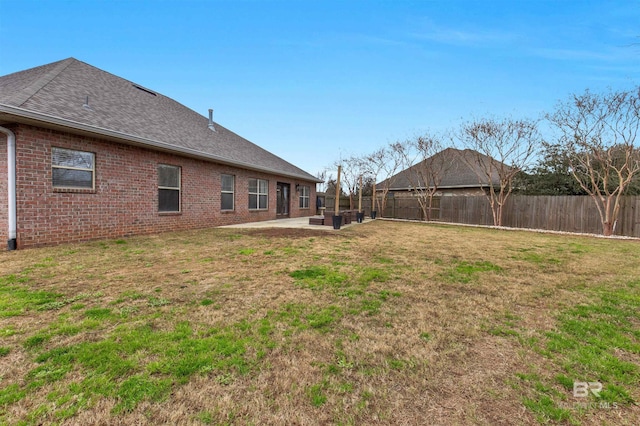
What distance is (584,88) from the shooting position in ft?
36.7

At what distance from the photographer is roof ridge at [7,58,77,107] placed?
5.70 meters

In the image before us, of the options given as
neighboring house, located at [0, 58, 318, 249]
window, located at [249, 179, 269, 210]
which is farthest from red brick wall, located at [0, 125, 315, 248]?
window, located at [249, 179, 269, 210]

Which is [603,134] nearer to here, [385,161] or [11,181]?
[385,161]

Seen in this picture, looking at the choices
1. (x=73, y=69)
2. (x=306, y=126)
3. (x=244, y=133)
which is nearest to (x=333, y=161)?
(x=306, y=126)

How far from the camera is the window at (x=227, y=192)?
38.0ft

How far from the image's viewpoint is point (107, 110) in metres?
7.93

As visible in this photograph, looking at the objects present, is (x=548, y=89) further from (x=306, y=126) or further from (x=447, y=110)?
(x=306, y=126)

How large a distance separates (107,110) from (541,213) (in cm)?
1789

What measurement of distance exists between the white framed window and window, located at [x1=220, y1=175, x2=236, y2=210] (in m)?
6.70

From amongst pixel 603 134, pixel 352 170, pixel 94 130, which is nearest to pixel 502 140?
pixel 603 134

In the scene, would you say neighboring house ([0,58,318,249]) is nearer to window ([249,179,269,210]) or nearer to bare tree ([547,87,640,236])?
window ([249,179,269,210])

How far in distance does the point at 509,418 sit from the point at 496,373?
46 cm

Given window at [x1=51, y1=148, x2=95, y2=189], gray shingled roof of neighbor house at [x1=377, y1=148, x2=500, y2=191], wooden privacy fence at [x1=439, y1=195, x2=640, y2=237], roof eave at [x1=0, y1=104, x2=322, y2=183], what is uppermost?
gray shingled roof of neighbor house at [x1=377, y1=148, x2=500, y2=191]

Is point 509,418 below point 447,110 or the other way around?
below
